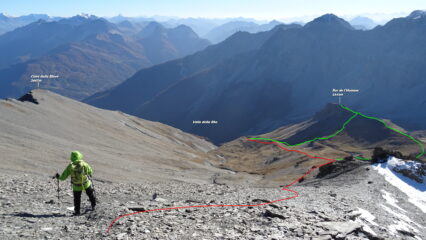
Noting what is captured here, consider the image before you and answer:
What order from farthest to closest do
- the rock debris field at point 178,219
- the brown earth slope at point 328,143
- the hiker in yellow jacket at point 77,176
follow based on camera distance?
the brown earth slope at point 328,143 < the hiker in yellow jacket at point 77,176 < the rock debris field at point 178,219

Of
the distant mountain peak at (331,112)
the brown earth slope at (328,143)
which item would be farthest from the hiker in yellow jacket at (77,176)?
the distant mountain peak at (331,112)

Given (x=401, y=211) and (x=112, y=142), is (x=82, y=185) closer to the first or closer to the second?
(x=401, y=211)

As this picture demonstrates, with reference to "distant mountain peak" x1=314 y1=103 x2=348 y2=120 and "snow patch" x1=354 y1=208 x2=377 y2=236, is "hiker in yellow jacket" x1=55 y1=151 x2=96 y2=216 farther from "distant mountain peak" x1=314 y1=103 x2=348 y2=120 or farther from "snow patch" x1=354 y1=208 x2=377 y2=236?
"distant mountain peak" x1=314 y1=103 x2=348 y2=120

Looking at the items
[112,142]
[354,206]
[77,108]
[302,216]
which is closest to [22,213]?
[302,216]

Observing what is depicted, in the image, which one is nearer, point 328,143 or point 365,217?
point 365,217

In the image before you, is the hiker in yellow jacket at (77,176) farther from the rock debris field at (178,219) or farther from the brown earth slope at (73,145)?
the brown earth slope at (73,145)

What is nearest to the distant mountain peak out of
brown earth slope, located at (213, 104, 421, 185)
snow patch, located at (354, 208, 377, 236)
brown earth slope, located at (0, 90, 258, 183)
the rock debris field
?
brown earth slope, located at (213, 104, 421, 185)

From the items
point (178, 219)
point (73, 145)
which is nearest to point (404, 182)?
point (178, 219)

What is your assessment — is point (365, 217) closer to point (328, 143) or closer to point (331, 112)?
point (328, 143)
